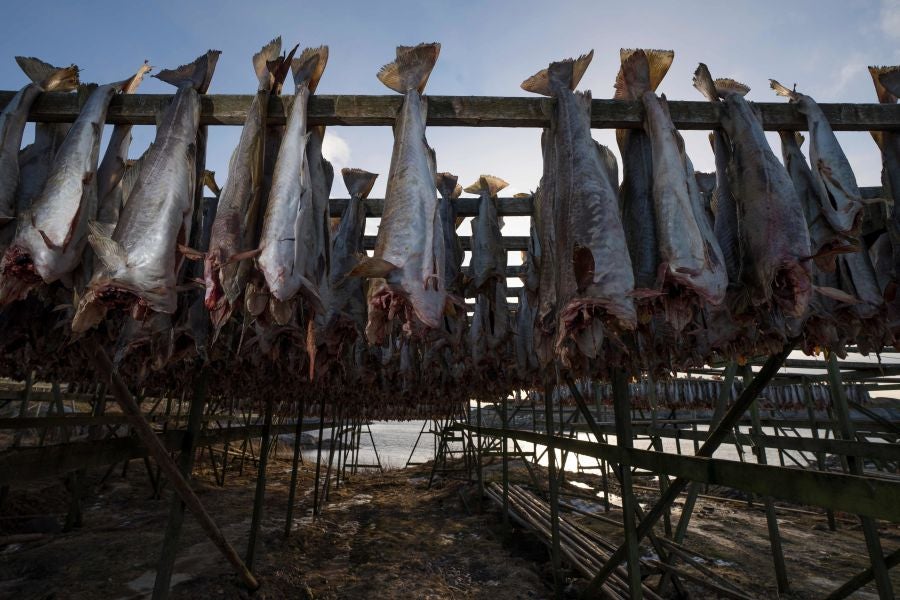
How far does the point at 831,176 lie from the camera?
2.53m

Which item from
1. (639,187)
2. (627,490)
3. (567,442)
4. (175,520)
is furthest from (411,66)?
(175,520)

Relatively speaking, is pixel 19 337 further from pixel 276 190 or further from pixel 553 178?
pixel 553 178

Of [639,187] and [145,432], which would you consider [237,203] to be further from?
[639,187]

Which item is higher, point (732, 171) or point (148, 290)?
point (732, 171)

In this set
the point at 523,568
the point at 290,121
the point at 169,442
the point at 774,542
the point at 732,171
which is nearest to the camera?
the point at 290,121

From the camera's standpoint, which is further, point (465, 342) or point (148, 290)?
point (465, 342)

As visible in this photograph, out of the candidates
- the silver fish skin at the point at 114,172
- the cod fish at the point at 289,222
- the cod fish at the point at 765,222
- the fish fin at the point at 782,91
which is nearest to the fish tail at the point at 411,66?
the cod fish at the point at 289,222

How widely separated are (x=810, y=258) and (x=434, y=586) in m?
7.15

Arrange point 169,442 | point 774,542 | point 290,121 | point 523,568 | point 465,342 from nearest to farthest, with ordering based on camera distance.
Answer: point 290,121
point 169,442
point 465,342
point 774,542
point 523,568

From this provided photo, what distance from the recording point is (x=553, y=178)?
2.51m

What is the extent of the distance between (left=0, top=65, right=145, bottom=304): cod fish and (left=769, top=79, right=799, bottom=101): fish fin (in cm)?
394

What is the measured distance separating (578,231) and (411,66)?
1.35 metres

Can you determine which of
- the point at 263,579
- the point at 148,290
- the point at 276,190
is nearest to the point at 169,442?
the point at 148,290

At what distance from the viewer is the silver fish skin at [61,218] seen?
181 cm
